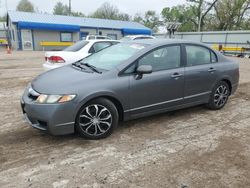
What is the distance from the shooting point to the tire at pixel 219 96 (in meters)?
5.06

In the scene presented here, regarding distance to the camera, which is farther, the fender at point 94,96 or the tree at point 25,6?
the tree at point 25,6

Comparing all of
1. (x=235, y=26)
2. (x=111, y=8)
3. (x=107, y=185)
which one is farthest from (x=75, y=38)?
(x=111, y=8)

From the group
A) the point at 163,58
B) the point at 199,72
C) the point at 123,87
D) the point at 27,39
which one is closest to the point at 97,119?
the point at 123,87

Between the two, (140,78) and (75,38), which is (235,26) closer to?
(75,38)

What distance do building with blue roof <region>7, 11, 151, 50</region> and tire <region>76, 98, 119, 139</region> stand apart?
24336mm

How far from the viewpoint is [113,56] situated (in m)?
4.40

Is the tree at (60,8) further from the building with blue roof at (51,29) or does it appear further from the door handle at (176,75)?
the door handle at (176,75)

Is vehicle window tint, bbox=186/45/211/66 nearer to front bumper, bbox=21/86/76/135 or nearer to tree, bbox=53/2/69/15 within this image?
front bumper, bbox=21/86/76/135

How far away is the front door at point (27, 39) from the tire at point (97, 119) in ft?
81.7

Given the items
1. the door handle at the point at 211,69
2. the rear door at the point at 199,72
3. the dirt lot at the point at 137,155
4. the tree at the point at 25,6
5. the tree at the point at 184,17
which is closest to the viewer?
the dirt lot at the point at 137,155

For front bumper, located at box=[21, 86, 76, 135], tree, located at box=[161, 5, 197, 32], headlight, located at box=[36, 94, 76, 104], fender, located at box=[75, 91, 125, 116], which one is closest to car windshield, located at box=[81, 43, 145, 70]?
fender, located at box=[75, 91, 125, 116]

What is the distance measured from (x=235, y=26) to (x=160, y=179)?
131 feet

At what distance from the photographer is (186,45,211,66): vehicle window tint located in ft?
15.2

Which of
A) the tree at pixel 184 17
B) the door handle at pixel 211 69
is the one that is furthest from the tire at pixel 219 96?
the tree at pixel 184 17
